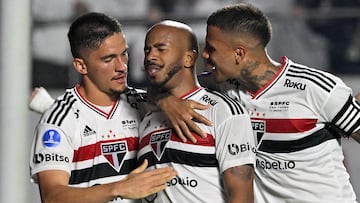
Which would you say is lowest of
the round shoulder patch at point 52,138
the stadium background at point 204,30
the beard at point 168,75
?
the stadium background at point 204,30

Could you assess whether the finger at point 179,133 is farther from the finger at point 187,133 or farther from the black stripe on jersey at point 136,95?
the black stripe on jersey at point 136,95

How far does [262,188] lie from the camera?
4.27 meters

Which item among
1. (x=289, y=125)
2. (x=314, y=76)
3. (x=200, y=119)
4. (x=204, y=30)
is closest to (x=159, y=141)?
(x=200, y=119)

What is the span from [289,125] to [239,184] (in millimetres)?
442

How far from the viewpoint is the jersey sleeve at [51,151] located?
4.11 metres

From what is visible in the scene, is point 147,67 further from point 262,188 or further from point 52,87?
point 52,87

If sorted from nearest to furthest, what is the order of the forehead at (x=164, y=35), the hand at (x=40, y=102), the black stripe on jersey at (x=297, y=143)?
1. the forehead at (x=164, y=35)
2. the black stripe on jersey at (x=297, y=143)
3. the hand at (x=40, y=102)

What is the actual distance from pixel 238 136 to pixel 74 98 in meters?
0.79

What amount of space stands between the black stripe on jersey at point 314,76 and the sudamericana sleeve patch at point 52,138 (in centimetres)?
98

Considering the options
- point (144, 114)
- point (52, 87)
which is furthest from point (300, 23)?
point (144, 114)


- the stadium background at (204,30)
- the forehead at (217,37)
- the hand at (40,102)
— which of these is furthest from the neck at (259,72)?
the stadium background at (204,30)

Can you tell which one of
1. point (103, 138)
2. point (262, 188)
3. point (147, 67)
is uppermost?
point (147, 67)

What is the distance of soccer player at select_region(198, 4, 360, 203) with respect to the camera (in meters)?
4.15

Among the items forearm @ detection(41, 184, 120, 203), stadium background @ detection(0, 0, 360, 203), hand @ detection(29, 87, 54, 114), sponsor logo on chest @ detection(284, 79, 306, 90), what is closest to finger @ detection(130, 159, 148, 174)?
forearm @ detection(41, 184, 120, 203)
